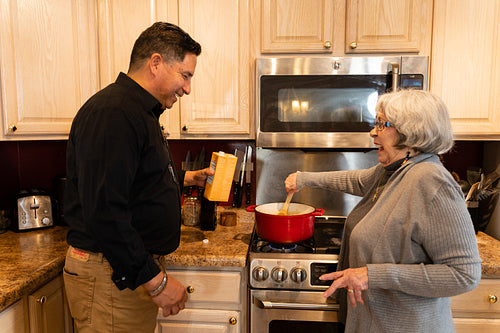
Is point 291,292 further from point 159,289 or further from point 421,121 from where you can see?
point 421,121

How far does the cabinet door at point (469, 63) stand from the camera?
1.74m

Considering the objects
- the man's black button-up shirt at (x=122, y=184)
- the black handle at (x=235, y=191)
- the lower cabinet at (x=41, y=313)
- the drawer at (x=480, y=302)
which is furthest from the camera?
the black handle at (x=235, y=191)

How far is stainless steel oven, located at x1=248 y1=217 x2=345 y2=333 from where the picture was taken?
5.10 ft

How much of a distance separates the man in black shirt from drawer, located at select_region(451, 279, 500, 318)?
1155mm

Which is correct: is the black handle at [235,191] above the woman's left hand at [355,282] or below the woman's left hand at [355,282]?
above

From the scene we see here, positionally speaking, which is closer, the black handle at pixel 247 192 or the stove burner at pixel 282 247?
the stove burner at pixel 282 247

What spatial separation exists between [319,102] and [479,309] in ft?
3.65

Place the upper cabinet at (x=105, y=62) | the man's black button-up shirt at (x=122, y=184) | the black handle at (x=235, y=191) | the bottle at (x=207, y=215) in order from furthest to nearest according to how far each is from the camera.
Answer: the black handle at (x=235, y=191) → the bottle at (x=207, y=215) → the upper cabinet at (x=105, y=62) → the man's black button-up shirt at (x=122, y=184)

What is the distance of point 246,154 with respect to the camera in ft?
7.23

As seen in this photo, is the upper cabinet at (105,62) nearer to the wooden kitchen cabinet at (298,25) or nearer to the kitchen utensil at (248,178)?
the wooden kitchen cabinet at (298,25)

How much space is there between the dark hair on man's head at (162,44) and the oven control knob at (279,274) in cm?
91

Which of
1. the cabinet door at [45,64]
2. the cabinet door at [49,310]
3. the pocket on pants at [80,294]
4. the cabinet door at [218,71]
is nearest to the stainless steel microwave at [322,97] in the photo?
the cabinet door at [218,71]

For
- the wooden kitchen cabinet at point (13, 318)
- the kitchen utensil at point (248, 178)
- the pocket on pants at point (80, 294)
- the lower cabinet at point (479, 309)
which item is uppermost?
the kitchen utensil at point (248, 178)

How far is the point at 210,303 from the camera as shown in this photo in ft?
5.22
